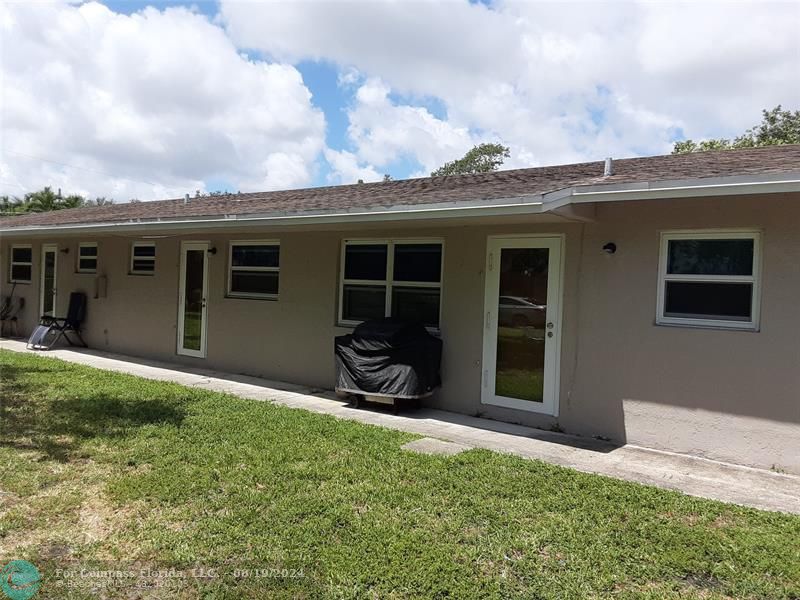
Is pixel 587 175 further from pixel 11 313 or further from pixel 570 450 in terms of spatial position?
pixel 11 313

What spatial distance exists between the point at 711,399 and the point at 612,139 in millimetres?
20101

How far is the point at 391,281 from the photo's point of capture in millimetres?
7945

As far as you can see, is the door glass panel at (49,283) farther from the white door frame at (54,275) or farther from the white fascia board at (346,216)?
the white fascia board at (346,216)

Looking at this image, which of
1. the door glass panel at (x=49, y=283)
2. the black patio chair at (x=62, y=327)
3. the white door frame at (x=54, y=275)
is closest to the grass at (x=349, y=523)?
the black patio chair at (x=62, y=327)

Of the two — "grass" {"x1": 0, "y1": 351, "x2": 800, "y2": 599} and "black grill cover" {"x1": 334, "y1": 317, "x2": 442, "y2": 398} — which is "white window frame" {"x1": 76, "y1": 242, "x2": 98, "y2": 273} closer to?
"grass" {"x1": 0, "y1": 351, "x2": 800, "y2": 599}

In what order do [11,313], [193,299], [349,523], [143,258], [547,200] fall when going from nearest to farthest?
1. [349,523]
2. [547,200]
3. [193,299]
4. [143,258]
5. [11,313]

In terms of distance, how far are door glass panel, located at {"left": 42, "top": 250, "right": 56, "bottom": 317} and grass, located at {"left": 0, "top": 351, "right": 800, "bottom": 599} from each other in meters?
8.81

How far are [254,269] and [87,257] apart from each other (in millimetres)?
5258

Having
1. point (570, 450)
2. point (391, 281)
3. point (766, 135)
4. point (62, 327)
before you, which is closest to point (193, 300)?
point (62, 327)

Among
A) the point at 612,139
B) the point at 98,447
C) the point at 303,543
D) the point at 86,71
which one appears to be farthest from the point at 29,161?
the point at 303,543

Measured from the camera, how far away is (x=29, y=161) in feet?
111

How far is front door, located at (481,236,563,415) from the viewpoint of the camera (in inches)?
254

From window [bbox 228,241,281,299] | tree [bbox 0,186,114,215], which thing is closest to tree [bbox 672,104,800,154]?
window [bbox 228,241,281,299]

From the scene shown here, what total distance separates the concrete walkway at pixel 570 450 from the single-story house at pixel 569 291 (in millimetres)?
261
